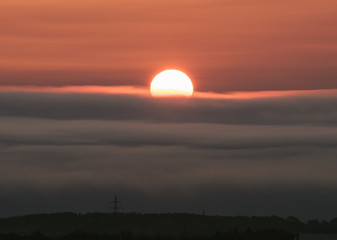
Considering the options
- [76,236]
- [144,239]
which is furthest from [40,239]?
[144,239]

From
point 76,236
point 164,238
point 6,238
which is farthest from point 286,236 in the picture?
point 6,238

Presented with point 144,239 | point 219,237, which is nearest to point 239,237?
point 219,237

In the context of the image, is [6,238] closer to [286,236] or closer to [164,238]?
[164,238]

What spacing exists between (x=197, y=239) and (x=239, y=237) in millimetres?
5855

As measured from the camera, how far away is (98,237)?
158 metres

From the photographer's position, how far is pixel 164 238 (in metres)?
160

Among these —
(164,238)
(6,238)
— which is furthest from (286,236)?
(6,238)

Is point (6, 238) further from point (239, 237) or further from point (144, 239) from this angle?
point (239, 237)

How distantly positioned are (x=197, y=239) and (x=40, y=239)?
76.2ft

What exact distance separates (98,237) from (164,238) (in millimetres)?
9473

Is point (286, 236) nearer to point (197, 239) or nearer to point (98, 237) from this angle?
point (197, 239)

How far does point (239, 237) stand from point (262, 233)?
5.33 metres

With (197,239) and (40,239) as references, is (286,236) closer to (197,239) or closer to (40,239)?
(197,239)

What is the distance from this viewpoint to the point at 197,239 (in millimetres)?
156375
